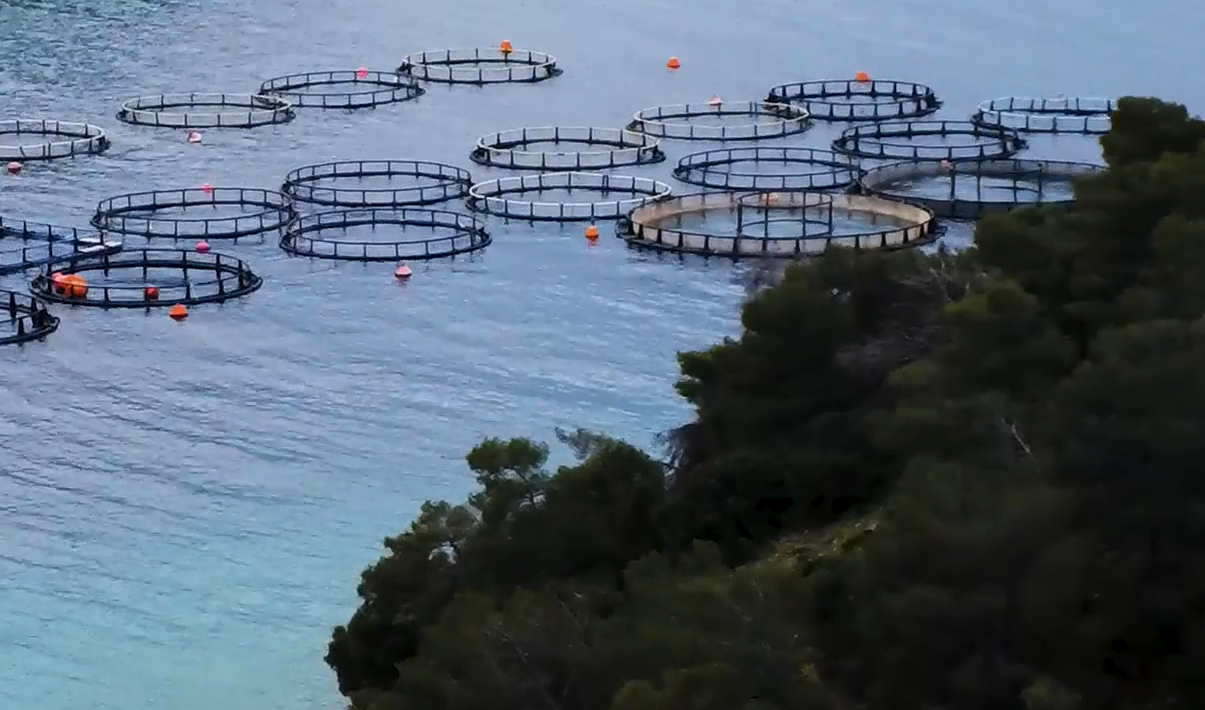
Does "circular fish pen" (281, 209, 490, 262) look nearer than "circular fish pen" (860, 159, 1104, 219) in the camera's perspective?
Yes

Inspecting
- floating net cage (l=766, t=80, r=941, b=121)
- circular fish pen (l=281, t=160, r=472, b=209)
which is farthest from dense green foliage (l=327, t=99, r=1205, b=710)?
floating net cage (l=766, t=80, r=941, b=121)

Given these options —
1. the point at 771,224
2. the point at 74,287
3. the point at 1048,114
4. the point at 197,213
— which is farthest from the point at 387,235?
the point at 1048,114

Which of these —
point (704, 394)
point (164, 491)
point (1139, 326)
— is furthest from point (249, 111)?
point (1139, 326)

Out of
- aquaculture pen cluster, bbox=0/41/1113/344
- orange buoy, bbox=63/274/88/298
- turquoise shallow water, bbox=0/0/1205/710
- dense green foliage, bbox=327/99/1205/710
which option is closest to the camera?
dense green foliage, bbox=327/99/1205/710

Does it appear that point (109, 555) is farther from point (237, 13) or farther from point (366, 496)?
point (237, 13)

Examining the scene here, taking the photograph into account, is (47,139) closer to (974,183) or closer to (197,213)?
(197,213)

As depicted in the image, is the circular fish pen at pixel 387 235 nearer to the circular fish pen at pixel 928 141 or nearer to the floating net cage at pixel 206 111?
the circular fish pen at pixel 928 141

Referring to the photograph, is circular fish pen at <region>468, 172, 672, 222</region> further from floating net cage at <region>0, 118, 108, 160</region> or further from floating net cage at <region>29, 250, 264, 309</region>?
floating net cage at <region>0, 118, 108, 160</region>
